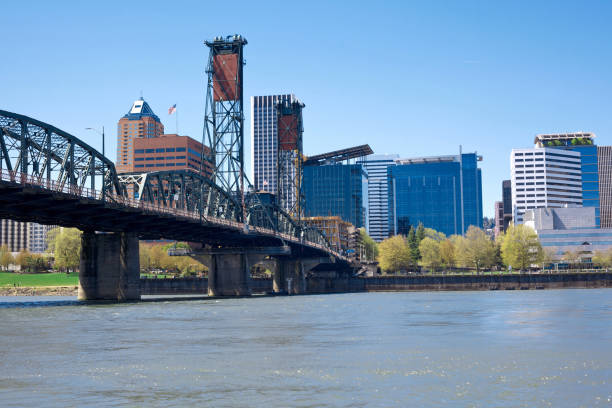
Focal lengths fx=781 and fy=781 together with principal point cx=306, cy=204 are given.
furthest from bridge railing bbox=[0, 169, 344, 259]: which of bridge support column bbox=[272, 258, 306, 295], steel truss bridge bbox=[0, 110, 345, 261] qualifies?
bridge support column bbox=[272, 258, 306, 295]

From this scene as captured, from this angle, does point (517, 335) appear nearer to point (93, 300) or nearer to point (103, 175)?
point (103, 175)

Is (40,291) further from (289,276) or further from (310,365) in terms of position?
(310,365)

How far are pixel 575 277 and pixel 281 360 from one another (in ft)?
552

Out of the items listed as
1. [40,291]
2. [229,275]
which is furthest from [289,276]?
[40,291]

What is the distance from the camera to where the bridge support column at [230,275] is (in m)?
152

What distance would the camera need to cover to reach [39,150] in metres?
85.5

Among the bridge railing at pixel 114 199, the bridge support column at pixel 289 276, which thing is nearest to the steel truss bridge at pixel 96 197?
the bridge railing at pixel 114 199

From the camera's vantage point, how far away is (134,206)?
322 ft

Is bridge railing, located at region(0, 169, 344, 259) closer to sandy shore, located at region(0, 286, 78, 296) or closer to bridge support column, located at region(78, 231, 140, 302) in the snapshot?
bridge support column, located at region(78, 231, 140, 302)

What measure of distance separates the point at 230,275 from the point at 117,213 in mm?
56432

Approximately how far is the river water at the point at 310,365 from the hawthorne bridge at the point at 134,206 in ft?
85.4

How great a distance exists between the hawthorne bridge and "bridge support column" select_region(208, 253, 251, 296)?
0.19 m

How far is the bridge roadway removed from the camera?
82125mm

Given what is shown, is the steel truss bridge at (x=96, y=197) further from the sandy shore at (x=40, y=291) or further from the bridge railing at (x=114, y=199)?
the sandy shore at (x=40, y=291)
